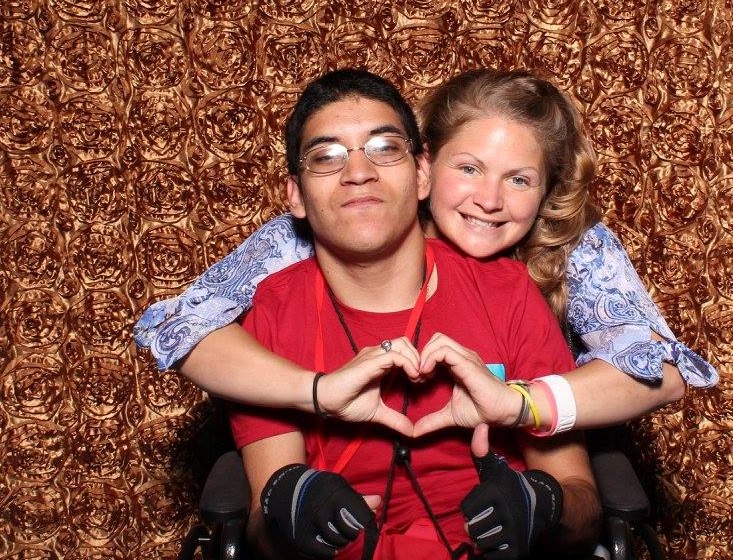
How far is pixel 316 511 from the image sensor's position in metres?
1.47

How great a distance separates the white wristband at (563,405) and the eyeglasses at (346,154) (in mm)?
Answer: 497

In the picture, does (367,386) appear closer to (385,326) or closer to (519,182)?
(385,326)

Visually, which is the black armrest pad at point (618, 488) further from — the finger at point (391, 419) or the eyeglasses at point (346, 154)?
the eyeglasses at point (346, 154)

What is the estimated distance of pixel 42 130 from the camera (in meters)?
2.67

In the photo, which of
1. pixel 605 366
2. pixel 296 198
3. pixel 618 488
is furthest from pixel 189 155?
pixel 618 488

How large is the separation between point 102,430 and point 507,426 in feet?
4.92

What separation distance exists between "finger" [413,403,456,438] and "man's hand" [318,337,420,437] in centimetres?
2

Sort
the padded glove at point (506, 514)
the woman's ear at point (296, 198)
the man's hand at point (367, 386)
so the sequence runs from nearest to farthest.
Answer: the padded glove at point (506, 514) < the man's hand at point (367, 386) < the woman's ear at point (296, 198)

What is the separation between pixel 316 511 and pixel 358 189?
585 millimetres

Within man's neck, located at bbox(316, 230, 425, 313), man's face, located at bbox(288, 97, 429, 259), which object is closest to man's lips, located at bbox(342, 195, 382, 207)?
man's face, located at bbox(288, 97, 429, 259)

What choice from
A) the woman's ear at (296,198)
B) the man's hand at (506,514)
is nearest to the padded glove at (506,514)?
the man's hand at (506,514)

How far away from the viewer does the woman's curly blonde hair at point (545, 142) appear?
1992 millimetres

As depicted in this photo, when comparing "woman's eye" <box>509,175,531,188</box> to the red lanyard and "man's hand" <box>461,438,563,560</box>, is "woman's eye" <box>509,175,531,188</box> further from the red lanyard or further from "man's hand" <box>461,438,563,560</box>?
"man's hand" <box>461,438,563,560</box>

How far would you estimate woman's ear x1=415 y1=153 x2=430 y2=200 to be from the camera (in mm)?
1940
